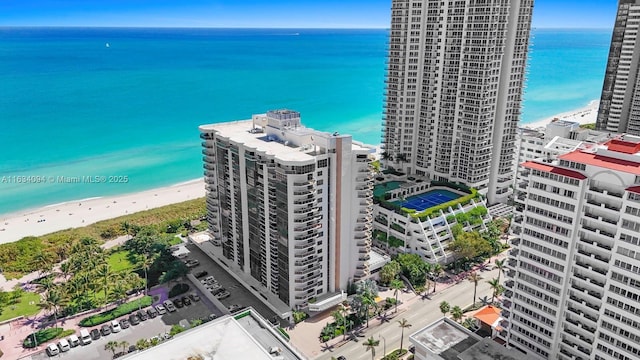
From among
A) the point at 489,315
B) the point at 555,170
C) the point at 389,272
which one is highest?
the point at 555,170

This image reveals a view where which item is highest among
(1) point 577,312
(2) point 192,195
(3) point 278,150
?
(3) point 278,150

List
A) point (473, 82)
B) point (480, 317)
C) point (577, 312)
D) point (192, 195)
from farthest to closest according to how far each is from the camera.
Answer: point (192, 195)
point (473, 82)
point (480, 317)
point (577, 312)

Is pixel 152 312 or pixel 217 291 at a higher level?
pixel 217 291

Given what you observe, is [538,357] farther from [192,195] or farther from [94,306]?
[192,195]

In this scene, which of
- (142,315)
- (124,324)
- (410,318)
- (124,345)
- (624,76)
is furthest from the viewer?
(624,76)

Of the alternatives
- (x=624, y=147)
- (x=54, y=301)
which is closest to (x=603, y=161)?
(x=624, y=147)

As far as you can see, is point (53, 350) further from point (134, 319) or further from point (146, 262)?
point (146, 262)

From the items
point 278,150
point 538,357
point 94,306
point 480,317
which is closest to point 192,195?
point 94,306
